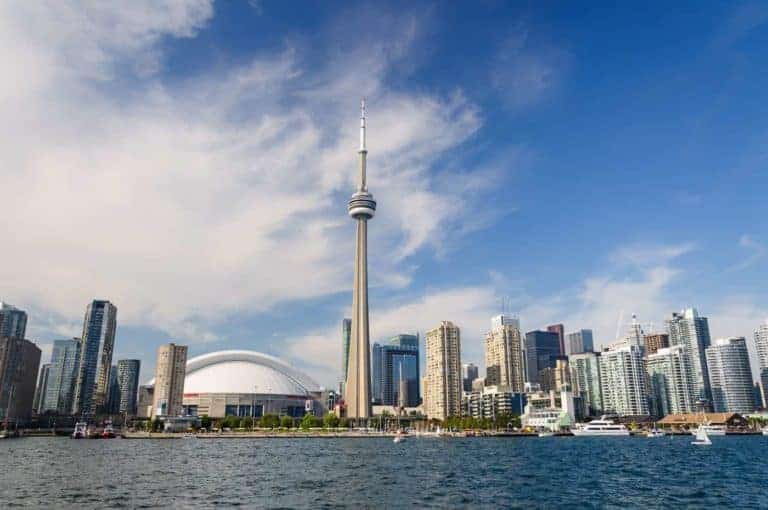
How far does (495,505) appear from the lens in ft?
149

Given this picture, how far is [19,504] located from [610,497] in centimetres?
4668

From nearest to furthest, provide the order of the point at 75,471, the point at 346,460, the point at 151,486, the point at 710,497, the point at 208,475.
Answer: the point at 710,497, the point at 151,486, the point at 208,475, the point at 75,471, the point at 346,460

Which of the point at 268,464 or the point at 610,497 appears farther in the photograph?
the point at 268,464

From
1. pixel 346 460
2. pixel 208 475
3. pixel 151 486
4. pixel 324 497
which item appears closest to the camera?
pixel 324 497

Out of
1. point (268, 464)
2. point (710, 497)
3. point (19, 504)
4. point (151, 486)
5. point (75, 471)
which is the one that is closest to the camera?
point (19, 504)

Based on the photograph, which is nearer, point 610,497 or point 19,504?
point 19,504

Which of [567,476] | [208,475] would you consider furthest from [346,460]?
[567,476]

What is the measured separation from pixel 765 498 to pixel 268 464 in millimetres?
56592

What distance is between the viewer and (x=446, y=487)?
55312mm

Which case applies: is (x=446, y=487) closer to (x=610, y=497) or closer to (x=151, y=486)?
(x=610, y=497)

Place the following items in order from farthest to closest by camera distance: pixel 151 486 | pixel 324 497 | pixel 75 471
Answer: pixel 75 471 → pixel 151 486 → pixel 324 497

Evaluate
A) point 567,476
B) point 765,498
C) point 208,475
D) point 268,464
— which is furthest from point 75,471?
point 765,498

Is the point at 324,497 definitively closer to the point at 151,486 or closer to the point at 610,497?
the point at 151,486

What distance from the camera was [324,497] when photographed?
48469 millimetres
